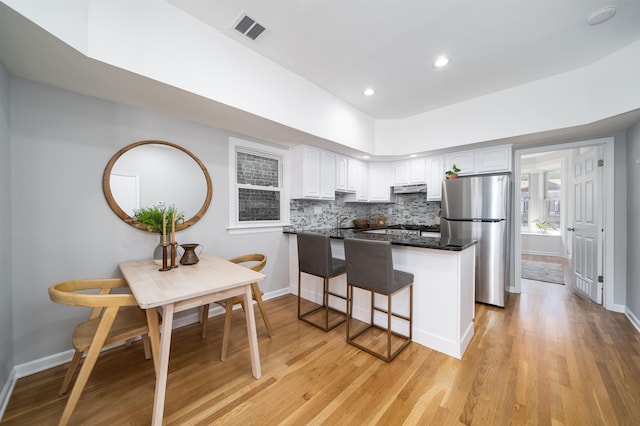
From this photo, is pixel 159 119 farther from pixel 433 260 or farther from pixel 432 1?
pixel 433 260

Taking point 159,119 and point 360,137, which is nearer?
point 159,119

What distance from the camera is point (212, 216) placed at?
9.23ft

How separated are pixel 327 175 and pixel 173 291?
108 inches

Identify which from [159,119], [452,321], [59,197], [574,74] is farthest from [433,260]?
[59,197]

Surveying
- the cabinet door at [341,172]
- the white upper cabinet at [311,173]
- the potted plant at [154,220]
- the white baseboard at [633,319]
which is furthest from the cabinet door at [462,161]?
the potted plant at [154,220]

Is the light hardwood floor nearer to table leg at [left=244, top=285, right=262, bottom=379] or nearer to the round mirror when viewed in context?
table leg at [left=244, top=285, right=262, bottom=379]

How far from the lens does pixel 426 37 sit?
2102 millimetres

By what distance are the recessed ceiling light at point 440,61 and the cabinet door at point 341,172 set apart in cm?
181

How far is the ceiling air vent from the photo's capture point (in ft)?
6.29

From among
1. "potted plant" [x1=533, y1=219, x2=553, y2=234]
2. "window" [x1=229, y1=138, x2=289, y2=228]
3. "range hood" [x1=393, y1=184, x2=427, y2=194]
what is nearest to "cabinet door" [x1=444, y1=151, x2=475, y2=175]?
"range hood" [x1=393, y1=184, x2=427, y2=194]

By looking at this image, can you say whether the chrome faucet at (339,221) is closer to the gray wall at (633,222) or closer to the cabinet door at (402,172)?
the cabinet door at (402,172)

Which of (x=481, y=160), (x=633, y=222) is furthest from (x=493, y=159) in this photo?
(x=633, y=222)

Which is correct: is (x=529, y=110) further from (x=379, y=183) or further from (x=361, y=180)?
(x=361, y=180)

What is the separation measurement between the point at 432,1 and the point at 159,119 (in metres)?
2.63
